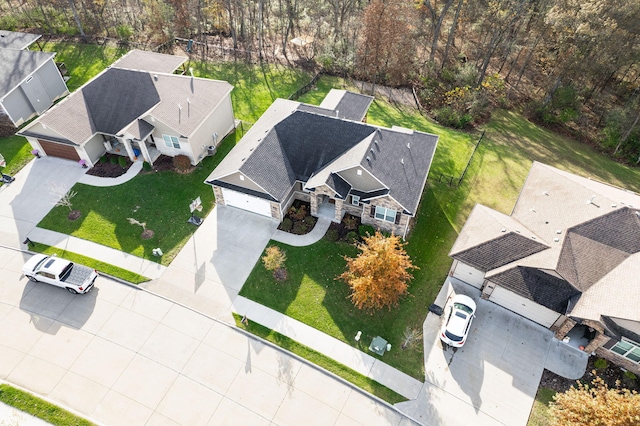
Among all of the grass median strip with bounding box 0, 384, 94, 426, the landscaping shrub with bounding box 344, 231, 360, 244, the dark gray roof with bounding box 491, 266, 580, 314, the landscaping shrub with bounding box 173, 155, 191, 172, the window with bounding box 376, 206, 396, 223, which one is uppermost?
the dark gray roof with bounding box 491, 266, 580, 314

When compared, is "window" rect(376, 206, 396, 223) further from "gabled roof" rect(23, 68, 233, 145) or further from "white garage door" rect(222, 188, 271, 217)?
"gabled roof" rect(23, 68, 233, 145)

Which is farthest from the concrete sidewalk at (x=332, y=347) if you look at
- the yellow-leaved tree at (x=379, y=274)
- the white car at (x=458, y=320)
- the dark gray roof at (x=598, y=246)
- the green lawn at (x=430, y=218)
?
the dark gray roof at (x=598, y=246)

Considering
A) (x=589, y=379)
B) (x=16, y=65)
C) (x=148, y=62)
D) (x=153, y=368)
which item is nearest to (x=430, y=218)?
(x=589, y=379)

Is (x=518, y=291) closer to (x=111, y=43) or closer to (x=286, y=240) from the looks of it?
(x=286, y=240)

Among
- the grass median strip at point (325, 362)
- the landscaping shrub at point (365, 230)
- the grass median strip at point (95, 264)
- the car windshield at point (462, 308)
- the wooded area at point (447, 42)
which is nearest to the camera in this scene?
the grass median strip at point (325, 362)

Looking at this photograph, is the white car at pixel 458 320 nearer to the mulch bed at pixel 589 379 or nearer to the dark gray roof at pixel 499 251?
the dark gray roof at pixel 499 251

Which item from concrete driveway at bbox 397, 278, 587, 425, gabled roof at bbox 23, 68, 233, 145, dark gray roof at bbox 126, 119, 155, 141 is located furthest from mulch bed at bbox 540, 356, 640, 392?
dark gray roof at bbox 126, 119, 155, 141

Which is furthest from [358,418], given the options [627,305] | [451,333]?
[627,305]

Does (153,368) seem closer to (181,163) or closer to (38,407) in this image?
(38,407)
